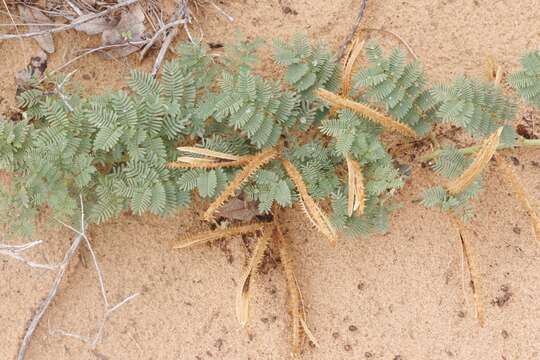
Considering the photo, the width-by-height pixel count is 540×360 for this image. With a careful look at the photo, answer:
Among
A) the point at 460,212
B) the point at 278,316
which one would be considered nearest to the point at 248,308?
the point at 278,316

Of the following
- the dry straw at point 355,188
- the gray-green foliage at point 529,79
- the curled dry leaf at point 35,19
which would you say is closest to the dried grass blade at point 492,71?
the gray-green foliage at point 529,79

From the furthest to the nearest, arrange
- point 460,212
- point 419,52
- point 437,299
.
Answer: point 419,52 < point 437,299 < point 460,212

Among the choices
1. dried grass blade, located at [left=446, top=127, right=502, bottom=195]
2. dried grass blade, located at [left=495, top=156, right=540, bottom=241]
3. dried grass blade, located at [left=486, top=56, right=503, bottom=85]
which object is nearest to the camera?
dried grass blade, located at [left=446, top=127, right=502, bottom=195]

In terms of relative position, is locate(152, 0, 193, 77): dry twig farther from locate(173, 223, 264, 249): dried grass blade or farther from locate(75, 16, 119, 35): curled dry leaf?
locate(173, 223, 264, 249): dried grass blade

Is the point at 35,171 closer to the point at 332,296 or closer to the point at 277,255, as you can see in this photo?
the point at 277,255

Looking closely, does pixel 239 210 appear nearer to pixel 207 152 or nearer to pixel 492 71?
pixel 207 152

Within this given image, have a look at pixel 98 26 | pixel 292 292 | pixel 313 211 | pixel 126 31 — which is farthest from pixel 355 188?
pixel 98 26

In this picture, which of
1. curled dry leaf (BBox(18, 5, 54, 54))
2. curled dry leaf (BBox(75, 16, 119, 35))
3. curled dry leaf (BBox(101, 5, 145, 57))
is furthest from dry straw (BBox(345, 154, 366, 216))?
curled dry leaf (BBox(18, 5, 54, 54))
